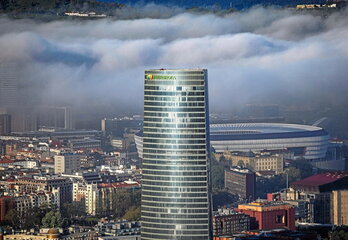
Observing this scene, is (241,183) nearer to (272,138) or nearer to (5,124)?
(272,138)

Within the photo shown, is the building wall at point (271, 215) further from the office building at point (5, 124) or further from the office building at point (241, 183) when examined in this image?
the office building at point (5, 124)

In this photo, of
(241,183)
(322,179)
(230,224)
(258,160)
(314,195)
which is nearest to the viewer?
(230,224)

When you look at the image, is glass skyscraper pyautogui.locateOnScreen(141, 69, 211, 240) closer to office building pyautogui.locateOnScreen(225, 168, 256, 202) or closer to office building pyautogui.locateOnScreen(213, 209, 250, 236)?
office building pyautogui.locateOnScreen(213, 209, 250, 236)

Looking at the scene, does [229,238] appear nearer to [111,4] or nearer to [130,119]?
[111,4]

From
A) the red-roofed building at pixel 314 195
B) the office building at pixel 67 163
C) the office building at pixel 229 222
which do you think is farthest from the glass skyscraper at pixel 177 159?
the office building at pixel 67 163

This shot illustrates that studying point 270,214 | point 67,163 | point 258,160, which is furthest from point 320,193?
point 67,163

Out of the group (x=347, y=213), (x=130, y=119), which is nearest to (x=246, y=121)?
(x=130, y=119)
